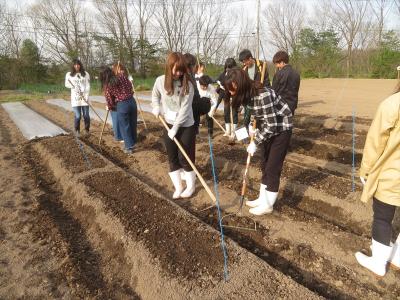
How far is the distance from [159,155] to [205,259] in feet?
11.0

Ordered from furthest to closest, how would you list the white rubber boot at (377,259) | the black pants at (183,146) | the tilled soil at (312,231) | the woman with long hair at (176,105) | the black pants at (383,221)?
1. the black pants at (183,146)
2. the woman with long hair at (176,105)
3. the tilled soil at (312,231)
4. the white rubber boot at (377,259)
5. the black pants at (383,221)

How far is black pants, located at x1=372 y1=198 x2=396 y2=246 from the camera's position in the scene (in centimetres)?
234

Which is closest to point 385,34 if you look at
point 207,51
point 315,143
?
point 207,51

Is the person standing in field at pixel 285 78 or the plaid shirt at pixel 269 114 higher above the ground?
the person standing in field at pixel 285 78

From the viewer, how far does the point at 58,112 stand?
12.2m

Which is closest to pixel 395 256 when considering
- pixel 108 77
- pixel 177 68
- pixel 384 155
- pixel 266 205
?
pixel 384 155

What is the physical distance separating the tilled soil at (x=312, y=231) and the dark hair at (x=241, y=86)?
56.2 inches

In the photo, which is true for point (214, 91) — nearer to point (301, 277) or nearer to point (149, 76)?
point (301, 277)

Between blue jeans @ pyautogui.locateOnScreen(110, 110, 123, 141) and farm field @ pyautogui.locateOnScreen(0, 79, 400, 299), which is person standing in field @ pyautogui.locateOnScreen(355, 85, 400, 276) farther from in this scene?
blue jeans @ pyautogui.locateOnScreen(110, 110, 123, 141)

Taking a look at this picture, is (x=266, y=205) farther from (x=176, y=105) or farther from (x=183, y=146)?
(x=176, y=105)

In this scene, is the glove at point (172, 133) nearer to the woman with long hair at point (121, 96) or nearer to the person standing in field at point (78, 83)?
the woman with long hair at point (121, 96)

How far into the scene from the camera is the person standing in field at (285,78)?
475cm

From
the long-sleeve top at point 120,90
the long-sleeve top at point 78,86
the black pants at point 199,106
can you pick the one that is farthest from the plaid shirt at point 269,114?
the long-sleeve top at point 78,86

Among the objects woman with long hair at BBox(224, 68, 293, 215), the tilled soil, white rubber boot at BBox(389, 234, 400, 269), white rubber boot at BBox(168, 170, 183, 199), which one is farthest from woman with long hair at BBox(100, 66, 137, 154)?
white rubber boot at BBox(389, 234, 400, 269)
